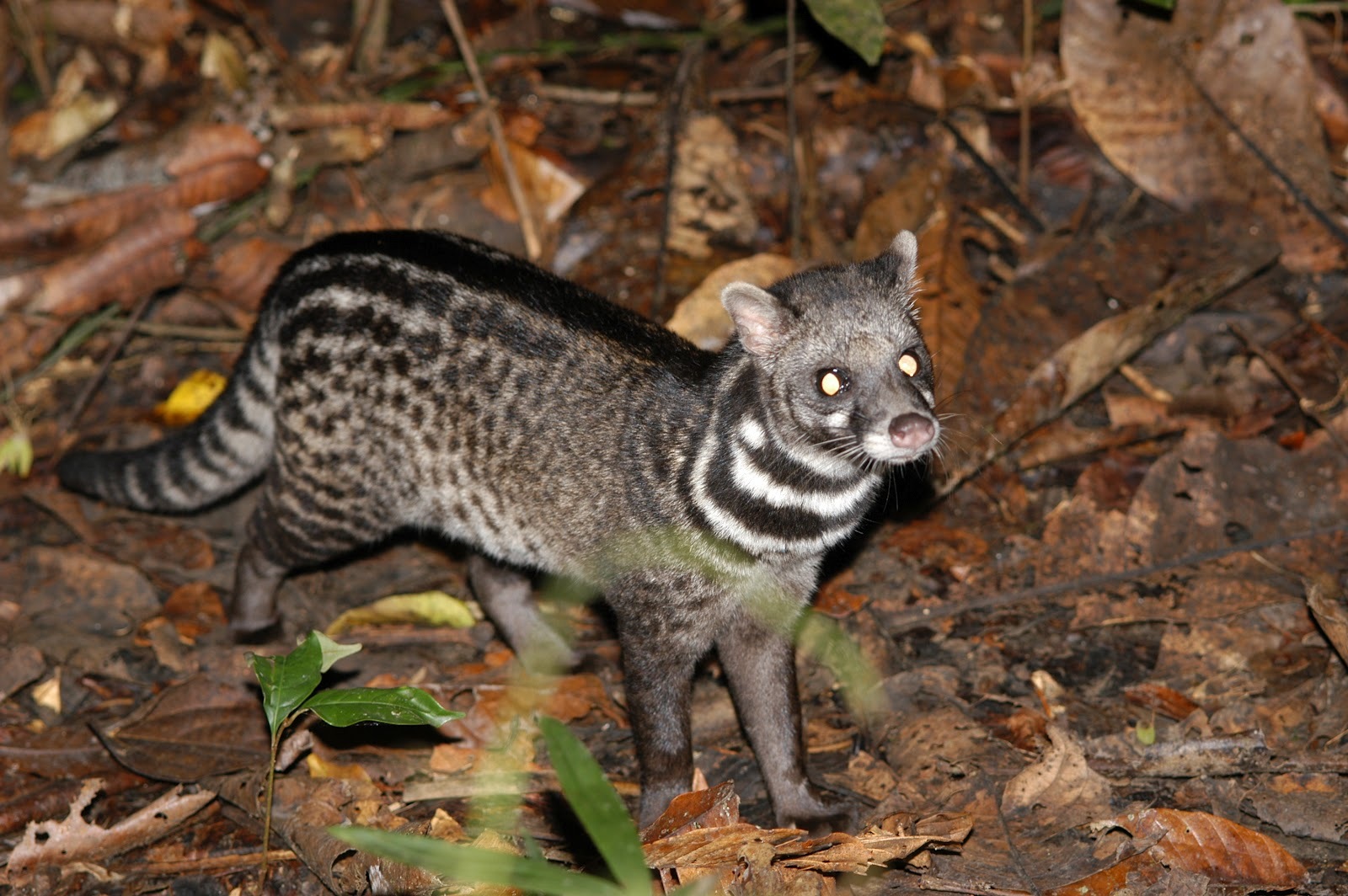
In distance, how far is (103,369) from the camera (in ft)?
28.0

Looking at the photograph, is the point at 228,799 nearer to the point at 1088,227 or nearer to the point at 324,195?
the point at 324,195

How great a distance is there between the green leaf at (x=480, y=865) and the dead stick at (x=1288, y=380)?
4.87 meters

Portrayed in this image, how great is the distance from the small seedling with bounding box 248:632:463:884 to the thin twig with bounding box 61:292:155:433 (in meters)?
4.43

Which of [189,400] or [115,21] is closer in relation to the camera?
[189,400]

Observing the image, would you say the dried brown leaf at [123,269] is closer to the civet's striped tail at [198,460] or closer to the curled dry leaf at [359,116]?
the curled dry leaf at [359,116]

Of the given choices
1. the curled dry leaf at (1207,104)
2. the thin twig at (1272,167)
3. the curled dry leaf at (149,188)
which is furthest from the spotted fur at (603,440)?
the thin twig at (1272,167)

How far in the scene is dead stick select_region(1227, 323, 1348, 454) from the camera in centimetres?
680

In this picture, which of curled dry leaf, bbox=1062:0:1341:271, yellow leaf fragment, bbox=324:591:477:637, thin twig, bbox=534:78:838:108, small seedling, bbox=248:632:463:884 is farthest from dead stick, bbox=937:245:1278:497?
small seedling, bbox=248:632:463:884

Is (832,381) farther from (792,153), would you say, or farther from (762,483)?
(792,153)

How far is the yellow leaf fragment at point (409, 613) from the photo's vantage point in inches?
273

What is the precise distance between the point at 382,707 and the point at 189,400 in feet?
14.4

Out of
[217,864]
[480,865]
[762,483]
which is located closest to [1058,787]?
[762,483]

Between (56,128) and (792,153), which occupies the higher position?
(792,153)

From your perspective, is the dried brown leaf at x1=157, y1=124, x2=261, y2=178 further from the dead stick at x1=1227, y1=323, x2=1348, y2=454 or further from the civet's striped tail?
the dead stick at x1=1227, y1=323, x2=1348, y2=454
